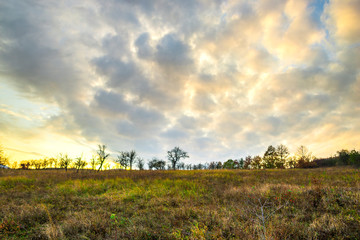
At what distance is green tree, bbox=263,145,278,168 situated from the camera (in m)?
54.2

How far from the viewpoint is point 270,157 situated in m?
55.1

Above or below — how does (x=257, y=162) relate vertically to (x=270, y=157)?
below

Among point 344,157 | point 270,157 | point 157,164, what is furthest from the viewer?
point 157,164

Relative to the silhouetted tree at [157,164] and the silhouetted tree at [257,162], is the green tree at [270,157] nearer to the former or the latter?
the silhouetted tree at [257,162]

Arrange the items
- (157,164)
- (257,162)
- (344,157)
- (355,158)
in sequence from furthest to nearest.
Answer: (157,164), (257,162), (344,157), (355,158)

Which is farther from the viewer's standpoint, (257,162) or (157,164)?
(157,164)

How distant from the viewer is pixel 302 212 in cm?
495

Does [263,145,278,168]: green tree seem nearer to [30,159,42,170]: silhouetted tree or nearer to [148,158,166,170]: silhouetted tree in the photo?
[148,158,166,170]: silhouetted tree

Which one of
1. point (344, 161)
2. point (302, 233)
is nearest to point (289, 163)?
point (344, 161)

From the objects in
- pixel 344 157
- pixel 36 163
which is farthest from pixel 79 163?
pixel 36 163

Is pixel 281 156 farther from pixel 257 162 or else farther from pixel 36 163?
pixel 36 163

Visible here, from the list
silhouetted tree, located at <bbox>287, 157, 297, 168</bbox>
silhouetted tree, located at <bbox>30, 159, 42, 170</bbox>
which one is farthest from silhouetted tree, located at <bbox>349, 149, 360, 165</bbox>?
silhouetted tree, located at <bbox>30, 159, 42, 170</bbox>

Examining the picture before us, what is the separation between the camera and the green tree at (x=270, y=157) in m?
54.2

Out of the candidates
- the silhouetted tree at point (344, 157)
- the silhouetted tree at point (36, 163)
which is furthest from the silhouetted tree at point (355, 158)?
the silhouetted tree at point (36, 163)
